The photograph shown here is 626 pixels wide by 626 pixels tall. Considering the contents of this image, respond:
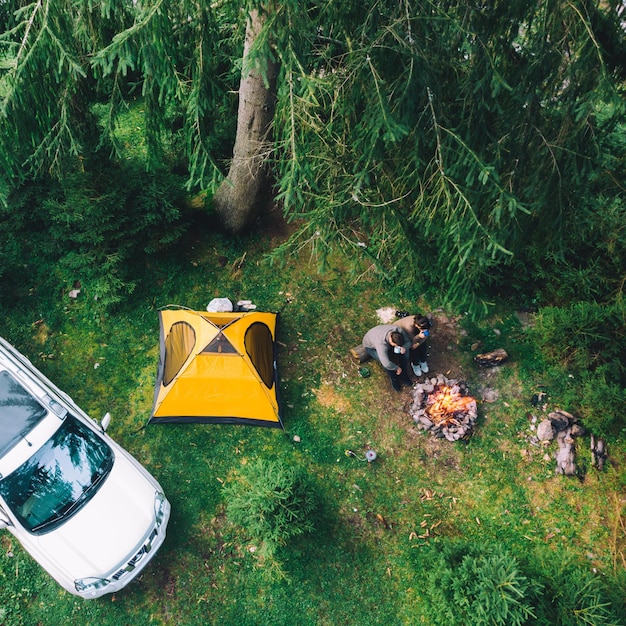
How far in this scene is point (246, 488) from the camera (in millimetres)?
6918

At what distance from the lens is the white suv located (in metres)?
6.04

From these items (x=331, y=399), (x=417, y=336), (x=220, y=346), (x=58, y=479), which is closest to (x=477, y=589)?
(x=331, y=399)

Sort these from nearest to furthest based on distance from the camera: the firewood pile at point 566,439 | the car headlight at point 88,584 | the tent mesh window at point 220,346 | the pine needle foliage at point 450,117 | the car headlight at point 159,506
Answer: the pine needle foliage at point 450,117, the car headlight at point 88,584, the car headlight at point 159,506, the tent mesh window at point 220,346, the firewood pile at point 566,439

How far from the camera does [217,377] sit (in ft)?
23.5

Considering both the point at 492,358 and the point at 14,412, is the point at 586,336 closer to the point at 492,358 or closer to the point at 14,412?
the point at 492,358

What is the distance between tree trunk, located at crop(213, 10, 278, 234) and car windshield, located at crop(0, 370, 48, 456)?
12.3ft

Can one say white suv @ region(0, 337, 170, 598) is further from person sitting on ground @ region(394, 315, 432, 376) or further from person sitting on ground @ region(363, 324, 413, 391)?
person sitting on ground @ region(394, 315, 432, 376)

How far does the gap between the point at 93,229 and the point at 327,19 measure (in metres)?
4.58

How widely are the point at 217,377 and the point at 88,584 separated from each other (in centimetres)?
291

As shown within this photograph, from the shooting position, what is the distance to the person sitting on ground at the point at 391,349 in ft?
24.1


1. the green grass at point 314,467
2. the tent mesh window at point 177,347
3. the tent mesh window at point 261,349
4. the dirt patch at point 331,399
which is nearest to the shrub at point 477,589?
the green grass at point 314,467

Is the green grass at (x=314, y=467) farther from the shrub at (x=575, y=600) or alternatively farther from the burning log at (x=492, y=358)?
the shrub at (x=575, y=600)

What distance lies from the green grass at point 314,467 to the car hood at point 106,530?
67 cm

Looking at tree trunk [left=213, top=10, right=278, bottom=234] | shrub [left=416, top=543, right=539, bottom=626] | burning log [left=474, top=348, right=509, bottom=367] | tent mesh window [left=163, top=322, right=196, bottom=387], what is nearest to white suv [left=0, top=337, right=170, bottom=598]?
tent mesh window [left=163, top=322, right=196, bottom=387]
